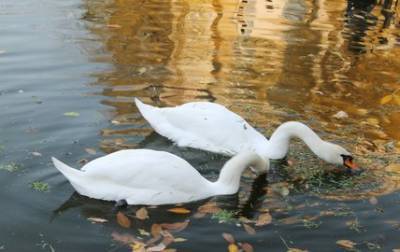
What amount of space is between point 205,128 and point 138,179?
216 centimetres

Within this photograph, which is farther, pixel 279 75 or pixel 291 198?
pixel 279 75

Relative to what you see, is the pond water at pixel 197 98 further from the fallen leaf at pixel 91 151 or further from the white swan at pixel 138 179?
the white swan at pixel 138 179

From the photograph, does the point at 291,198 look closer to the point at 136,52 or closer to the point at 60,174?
the point at 60,174

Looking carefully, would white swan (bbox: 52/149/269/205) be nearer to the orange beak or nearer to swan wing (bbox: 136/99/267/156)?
swan wing (bbox: 136/99/267/156)

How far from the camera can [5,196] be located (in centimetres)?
702

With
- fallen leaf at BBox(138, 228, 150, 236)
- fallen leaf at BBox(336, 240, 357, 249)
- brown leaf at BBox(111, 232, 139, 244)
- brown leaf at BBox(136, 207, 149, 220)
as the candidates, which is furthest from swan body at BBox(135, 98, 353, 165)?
brown leaf at BBox(111, 232, 139, 244)

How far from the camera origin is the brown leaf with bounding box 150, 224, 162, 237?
649 cm

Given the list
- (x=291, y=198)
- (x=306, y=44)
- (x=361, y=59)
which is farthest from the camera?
(x=306, y=44)

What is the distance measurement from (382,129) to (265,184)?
2.79 metres

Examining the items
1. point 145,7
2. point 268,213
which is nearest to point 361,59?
point 145,7

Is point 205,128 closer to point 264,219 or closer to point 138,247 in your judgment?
point 264,219

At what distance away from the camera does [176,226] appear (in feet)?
21.9

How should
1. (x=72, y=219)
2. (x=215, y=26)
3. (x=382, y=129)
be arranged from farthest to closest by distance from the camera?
1. (x=215, y=26)
2. (x=382, y=129)
3. (x=72, y=219)

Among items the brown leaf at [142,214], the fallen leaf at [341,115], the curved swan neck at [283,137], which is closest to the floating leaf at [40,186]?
the brown leaf at [142,214]
